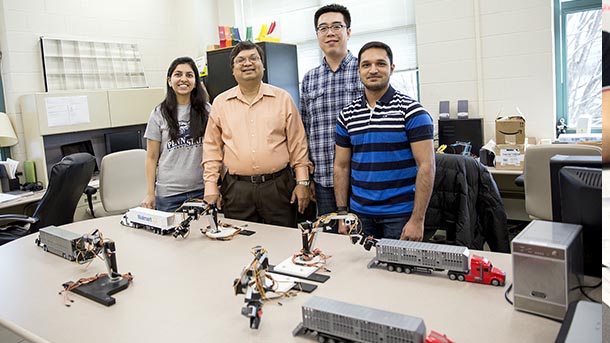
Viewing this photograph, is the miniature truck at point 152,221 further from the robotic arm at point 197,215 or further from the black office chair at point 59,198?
the black office chair at point 59,198

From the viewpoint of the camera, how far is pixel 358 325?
3.57ft

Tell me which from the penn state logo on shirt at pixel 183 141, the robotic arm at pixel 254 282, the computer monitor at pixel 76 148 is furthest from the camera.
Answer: the computer monitor at pixel 76 148

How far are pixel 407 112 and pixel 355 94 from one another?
463 mm

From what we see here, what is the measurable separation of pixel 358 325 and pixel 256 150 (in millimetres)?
1398

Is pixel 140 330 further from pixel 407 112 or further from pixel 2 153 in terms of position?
pixel 2 153

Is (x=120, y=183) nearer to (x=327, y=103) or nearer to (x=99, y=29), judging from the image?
(x=99, y=29)

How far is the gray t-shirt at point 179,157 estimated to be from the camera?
2.60 meters

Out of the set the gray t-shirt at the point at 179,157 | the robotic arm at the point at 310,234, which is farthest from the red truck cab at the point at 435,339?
the gray t-shirt at the point at 179,157

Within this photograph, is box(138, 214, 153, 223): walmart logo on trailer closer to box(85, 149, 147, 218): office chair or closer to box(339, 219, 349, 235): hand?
box(339, 219, 349, 235): hand

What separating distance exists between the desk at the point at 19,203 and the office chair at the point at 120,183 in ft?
1.22

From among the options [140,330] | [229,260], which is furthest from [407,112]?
[140,330]

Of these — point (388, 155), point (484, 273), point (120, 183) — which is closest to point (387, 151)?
point (388, 155)

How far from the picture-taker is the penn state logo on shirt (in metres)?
2.60

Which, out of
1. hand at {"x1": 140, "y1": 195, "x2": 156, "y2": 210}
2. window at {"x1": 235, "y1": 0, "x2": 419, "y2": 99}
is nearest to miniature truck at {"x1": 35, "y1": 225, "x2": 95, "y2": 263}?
hand at {"x1": 140, "y1": 195, "x2": 156, "y2": 210}
